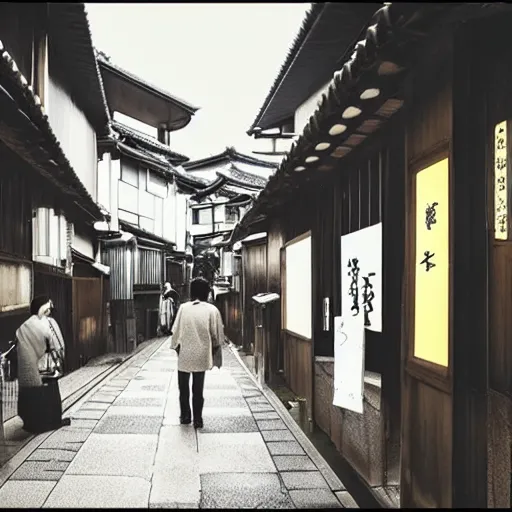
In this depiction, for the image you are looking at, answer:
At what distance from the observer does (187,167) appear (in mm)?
61156

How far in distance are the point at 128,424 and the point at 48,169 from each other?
4706 mm

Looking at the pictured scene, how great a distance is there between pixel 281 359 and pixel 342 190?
24.3 ft

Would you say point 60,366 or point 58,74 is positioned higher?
point 58,74

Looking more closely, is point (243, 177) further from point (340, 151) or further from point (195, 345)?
point (340, 151)

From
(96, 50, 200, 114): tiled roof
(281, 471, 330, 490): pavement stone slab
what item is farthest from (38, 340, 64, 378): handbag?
(96, 50, 200, 114): tiled roof

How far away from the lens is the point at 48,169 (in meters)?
11.3

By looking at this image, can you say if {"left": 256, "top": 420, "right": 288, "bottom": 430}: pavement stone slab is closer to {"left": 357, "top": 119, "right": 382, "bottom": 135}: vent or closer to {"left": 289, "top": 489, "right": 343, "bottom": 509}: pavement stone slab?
{"left": 289, "top": 489, "right": 343, "bottom": 509}: pavement stone slab

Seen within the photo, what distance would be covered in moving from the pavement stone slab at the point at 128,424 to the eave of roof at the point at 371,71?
5.34 metres

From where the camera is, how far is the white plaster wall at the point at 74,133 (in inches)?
648

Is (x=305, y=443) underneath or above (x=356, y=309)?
underneath

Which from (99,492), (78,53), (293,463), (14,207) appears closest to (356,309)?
(293,463)

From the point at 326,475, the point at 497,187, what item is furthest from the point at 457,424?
the point at 326,475

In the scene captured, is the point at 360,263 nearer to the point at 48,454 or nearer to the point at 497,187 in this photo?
the point at 497,187

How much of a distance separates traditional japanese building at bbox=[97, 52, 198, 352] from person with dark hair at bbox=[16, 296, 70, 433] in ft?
37.6
